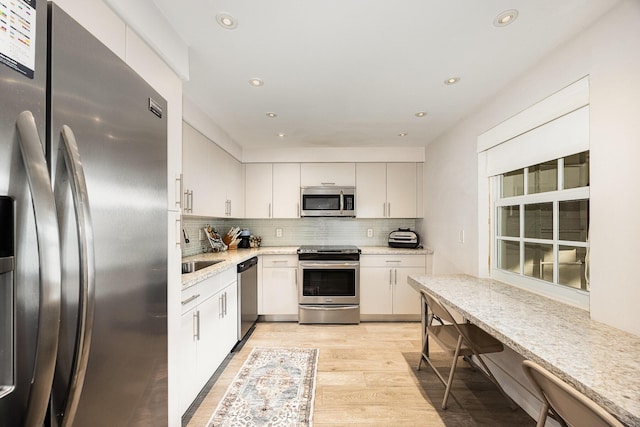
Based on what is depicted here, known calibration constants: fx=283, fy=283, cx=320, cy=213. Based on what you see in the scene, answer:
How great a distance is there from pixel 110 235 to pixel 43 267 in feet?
1.07

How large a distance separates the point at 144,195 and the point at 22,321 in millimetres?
566

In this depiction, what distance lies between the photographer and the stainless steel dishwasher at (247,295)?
2.88 m

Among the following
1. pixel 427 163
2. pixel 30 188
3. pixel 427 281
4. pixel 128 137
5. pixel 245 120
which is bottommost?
pixel 427 281

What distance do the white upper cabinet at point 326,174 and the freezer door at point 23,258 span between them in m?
3.47

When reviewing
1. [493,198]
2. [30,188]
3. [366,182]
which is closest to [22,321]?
[30,188]

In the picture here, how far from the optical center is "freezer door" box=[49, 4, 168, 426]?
0.68m

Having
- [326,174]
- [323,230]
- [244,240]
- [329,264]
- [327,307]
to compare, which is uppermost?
→ [326,174]

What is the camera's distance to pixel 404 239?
3.90 meters

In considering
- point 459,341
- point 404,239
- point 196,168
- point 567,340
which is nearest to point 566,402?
point 567,340

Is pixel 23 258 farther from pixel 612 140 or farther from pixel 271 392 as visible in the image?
pixel 612 140

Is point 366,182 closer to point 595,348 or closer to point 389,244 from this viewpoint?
point 389,244

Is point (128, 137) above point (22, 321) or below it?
above

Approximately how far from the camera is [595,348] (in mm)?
1146

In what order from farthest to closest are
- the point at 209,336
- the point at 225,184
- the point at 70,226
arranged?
the point at 225,184
the point at 209,336
the point at 70,226
